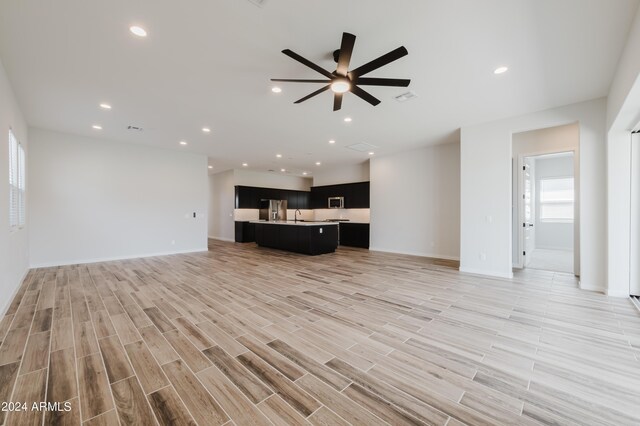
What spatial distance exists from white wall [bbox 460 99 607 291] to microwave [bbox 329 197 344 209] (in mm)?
4951

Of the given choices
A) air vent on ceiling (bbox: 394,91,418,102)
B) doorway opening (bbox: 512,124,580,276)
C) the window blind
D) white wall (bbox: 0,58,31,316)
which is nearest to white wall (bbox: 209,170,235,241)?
the window blind

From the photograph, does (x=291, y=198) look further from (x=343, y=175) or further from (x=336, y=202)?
(x=343, y=175)

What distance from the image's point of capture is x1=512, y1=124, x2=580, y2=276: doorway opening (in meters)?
5.14

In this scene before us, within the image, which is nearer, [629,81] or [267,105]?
[629,81]

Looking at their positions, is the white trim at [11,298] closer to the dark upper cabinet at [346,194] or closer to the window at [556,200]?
the dark upper cabinet at [346,194]

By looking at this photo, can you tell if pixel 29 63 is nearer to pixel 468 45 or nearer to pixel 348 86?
pixel 348 86

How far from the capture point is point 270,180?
1153 cm

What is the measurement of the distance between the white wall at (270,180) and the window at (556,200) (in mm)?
9390

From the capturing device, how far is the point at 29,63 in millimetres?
3084

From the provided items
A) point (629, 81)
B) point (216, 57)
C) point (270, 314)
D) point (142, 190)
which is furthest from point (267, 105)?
point (142, 190)

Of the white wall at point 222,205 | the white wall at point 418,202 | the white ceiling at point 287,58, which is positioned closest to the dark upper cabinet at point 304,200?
the white wall at point 222,205

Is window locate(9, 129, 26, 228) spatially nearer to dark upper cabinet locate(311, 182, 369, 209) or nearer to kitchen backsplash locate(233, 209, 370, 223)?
kitchen backsplash locate(233, 209, 370, 223)

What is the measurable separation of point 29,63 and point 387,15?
4244mm

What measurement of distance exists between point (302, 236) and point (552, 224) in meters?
8.44
